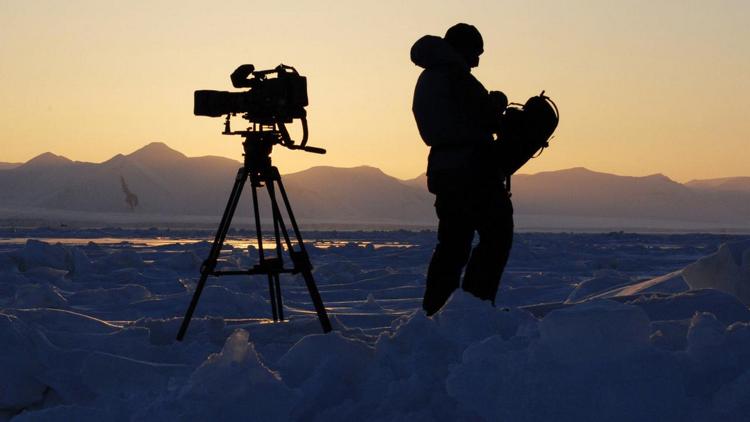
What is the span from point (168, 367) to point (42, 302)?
284cm

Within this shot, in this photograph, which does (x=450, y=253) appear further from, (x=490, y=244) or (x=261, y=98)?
(x=261, y=98)

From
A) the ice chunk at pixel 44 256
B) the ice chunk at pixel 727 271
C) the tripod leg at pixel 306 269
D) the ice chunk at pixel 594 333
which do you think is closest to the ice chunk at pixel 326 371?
the ice chunk at pixel 594 333

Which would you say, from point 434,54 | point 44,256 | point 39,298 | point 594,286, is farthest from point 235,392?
point 44,256

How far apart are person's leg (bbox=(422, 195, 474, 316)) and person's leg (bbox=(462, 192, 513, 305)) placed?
2.1 inches

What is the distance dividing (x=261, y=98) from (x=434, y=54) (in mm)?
873

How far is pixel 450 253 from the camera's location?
414 cm

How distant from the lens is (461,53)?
168 inches

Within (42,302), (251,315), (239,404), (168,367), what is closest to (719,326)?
(239,404)

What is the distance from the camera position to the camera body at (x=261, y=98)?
4.43 metres

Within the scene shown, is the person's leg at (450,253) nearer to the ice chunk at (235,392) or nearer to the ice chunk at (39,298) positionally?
the ice chunk at (235,392)

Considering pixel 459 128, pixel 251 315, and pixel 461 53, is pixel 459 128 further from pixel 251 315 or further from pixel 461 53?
pixel 251 315

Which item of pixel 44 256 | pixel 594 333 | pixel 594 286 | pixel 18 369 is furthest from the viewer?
pixel 44 256

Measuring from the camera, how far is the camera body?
4434 mm

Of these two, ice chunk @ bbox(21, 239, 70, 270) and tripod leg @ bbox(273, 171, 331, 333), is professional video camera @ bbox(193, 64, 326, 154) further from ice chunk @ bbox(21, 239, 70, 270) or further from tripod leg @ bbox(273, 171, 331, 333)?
ice chunk @ bbox(21, 239, 70, 270)
